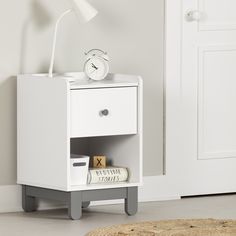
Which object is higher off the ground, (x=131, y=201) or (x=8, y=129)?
(x=8, y=129)

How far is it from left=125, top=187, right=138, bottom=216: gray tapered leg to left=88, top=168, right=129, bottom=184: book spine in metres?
0.07

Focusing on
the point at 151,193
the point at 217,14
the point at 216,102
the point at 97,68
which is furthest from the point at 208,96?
the point at 97,68

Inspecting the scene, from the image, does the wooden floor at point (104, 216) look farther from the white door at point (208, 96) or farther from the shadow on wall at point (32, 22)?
the shadow on wall at point (32, 22)

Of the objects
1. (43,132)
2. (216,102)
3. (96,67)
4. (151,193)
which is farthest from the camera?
(216,102)

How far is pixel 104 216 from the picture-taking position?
451 cm

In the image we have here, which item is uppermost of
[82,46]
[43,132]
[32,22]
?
[32,22]

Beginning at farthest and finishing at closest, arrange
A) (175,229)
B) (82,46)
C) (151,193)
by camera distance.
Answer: (151,193)
(82,46)
(175,229)

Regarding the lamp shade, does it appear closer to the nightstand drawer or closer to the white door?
the nightstand drawer

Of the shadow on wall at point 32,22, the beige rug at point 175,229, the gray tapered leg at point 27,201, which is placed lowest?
the beige rug at point 175,229

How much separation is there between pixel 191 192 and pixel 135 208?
525 millimetres

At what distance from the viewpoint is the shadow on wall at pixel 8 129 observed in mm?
4512

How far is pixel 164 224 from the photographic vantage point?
13.9 feet

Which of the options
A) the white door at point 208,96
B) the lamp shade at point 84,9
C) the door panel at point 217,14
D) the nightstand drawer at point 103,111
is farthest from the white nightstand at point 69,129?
the door panel at point 217,14

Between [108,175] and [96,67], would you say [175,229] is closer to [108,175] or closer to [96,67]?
[108,175]
